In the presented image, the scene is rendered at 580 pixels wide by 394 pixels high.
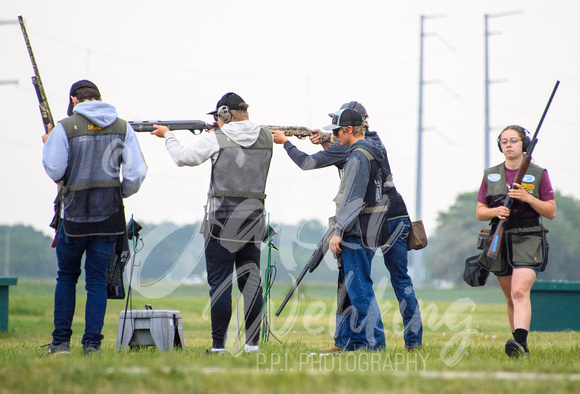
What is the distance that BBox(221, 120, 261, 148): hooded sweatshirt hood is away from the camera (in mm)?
7031

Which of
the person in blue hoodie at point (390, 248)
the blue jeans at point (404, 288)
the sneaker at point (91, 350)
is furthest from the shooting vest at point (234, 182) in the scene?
the sneaker at point (91, 350)

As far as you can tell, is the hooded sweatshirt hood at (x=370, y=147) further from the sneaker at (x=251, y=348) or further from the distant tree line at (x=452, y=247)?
the distant tree line at (x=452, y=247)

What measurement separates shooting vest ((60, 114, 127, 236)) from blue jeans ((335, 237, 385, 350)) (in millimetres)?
2208

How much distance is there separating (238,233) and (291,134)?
8.30ft

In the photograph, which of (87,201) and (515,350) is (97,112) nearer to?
(87,201)

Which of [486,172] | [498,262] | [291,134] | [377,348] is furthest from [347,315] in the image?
[291,134]

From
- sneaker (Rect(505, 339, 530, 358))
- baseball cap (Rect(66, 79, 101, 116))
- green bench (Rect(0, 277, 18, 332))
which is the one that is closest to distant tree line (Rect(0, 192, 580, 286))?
green bench (Rect(0, 277, 18, 332))

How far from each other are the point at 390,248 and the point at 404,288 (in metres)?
0.44

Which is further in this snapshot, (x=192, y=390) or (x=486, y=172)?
(x=486, y=172)

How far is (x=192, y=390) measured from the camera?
4.38 m

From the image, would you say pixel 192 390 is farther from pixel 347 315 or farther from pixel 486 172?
pixel 486 172

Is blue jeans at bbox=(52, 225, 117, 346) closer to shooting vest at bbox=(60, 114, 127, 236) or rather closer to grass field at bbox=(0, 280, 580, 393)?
shooting vest at bbox=(60, 114, 127, 236)

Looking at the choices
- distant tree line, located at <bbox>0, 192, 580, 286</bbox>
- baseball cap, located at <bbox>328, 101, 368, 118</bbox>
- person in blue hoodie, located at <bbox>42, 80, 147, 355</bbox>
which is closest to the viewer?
person in blue hoodie, located at <bbox>42, 80, 147, 355</bbox>

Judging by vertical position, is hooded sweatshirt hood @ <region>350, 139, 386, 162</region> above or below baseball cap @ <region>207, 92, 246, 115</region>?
below
